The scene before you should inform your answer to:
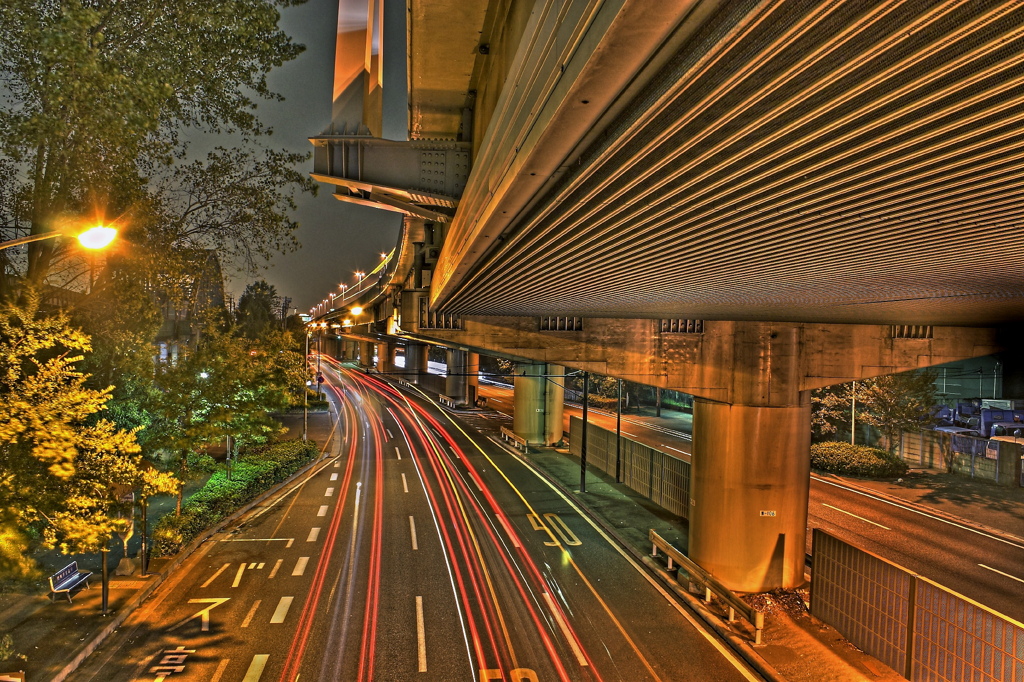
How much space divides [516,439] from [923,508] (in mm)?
21018

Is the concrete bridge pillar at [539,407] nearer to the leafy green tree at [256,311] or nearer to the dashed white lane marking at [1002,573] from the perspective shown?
the dashed white lane marking at [1002,573]

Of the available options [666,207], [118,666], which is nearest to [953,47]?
[666,207]

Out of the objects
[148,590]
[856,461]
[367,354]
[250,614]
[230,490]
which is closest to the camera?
[250,614]

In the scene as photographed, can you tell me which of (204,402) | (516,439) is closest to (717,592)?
(204,402)

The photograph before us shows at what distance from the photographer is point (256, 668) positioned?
1079 cm

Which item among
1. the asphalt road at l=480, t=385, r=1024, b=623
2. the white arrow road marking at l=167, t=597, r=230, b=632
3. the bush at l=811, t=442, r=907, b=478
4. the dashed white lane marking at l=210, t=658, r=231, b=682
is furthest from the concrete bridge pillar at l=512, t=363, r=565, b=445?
the dashed white lane marking at l=210, t=658, r=231, b=682

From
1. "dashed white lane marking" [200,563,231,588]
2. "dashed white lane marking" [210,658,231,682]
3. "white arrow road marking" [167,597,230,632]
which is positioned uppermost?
"dashed white lane marking" [210,658,231,682]

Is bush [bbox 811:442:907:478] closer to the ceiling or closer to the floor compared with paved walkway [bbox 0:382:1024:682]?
closer to the ceiling

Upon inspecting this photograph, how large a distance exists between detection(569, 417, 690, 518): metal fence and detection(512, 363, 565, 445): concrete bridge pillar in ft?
21.3

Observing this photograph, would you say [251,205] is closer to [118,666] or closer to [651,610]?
[118,666]

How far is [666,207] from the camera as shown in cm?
585

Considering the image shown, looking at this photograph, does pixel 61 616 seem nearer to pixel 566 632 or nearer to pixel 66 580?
pixel 66 580

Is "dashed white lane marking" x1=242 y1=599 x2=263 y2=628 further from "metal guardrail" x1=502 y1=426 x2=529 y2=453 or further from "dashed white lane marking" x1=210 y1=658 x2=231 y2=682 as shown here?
"metal guardrail" x1=502 y1=426 x2=529 y2=453

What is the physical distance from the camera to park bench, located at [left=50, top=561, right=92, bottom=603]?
1302 centimetres
